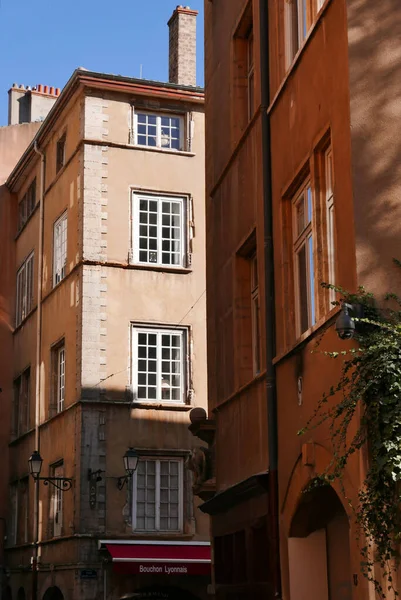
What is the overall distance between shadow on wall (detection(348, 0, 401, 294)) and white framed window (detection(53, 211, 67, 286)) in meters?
17.1

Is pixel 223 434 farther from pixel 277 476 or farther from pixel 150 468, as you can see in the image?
pixel 150 468

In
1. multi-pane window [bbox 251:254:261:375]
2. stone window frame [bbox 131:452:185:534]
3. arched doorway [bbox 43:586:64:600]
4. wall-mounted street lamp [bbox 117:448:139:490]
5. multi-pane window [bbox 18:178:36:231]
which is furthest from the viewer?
multi-pane window [bbox 18:178:36:231]

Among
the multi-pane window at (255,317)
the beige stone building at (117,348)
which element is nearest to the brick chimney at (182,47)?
the beige stone building at (117,348)

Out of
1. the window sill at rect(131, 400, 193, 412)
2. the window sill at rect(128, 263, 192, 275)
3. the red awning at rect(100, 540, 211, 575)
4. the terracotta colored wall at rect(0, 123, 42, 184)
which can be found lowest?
the red awning at rect(100, 540, 211, 575)

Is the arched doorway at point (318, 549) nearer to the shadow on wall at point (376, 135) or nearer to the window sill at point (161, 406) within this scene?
the shadow on wall at point (376, 135)

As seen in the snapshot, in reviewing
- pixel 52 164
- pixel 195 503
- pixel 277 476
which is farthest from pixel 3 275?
pixel 277 476

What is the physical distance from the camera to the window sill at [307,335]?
31.4 ft

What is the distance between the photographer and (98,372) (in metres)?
24.0

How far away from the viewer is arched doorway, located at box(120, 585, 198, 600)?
21.8 metres

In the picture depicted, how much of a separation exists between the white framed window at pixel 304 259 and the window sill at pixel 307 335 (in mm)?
236

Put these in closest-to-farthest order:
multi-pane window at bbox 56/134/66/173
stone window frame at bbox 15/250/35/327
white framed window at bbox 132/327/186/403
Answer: white framed window at bbox 132/327/186/403 → multi-pane window at bbox 56/134/66/173 → stone window frame at bbox 15/250/35/327

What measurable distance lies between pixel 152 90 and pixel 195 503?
365 inches

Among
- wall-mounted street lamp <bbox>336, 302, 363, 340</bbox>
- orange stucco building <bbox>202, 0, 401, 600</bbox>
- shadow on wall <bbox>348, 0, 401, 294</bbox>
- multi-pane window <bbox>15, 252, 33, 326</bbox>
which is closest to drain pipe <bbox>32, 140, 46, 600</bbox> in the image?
multi-pane window <bbox>15, 252, 33, 326</bbox>

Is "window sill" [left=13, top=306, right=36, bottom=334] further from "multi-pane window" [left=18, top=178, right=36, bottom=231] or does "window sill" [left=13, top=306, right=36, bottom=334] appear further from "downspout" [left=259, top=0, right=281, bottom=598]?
→ "downspout" [left=259, top=0, right=281, bottom=598]
